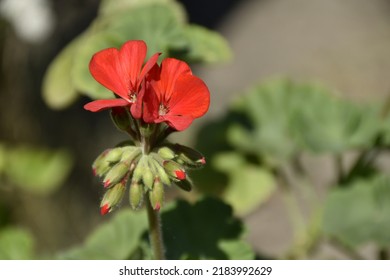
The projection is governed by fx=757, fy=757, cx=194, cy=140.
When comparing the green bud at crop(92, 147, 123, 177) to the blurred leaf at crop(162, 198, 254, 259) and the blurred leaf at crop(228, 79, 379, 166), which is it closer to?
the blurred leaf at crop(162, 198, 254, 259)

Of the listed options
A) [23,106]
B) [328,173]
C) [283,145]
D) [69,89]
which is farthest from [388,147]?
[23,106]

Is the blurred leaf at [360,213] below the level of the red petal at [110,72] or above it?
below

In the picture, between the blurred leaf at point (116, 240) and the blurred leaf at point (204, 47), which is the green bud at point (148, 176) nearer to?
the blurred leaf at point (116, 240)

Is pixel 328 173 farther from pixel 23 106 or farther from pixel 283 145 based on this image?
pixel 23 106

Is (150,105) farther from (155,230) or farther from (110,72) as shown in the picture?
(155,230)

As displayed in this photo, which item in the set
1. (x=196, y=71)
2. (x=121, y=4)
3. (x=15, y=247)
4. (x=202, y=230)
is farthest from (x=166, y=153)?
(x=196, y=71)

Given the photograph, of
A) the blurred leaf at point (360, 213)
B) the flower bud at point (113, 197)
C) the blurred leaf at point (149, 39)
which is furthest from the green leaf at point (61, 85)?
the flower bud at point (113, 197)
